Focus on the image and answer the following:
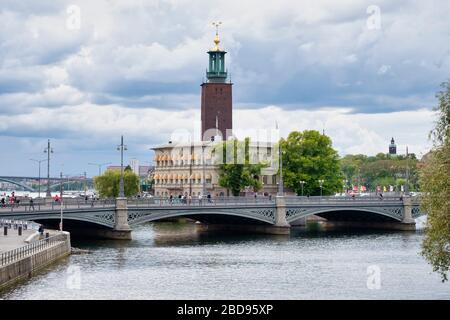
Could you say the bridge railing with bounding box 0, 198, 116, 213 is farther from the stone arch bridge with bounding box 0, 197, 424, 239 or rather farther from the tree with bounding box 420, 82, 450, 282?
the tree with bounding box 420, 82, 450, 282

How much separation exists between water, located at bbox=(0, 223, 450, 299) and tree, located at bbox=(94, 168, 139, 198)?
77.7 meters

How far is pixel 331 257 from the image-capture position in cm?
8756

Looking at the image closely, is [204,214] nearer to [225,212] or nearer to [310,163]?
[225,212]

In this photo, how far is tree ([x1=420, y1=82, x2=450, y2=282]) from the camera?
51250mm

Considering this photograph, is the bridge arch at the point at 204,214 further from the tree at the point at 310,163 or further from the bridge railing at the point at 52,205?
the tree at the point at 310,163

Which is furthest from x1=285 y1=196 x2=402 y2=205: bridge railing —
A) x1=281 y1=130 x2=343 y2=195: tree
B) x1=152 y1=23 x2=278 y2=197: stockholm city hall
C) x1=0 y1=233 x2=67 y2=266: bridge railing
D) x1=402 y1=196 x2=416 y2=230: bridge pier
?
x1=152 y1=23 x2=278 y2=197: stockholm city hall

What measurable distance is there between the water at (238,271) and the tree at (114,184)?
77.7 meters

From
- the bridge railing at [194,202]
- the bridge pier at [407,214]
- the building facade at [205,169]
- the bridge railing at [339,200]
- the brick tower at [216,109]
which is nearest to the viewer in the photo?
the bridge railing at [194,202]

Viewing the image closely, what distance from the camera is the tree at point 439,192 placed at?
51.2 m

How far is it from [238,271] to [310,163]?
79304 mm

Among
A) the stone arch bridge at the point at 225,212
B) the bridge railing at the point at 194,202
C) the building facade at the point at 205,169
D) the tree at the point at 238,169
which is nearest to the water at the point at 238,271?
the stone arch bridge at the point at 225,212

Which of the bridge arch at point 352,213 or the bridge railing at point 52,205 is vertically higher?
the bridge railing at point 52,205
